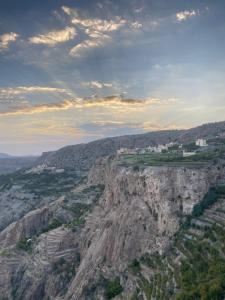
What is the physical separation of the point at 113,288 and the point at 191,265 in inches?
717

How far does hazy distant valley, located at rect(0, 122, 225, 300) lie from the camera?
2149 inches

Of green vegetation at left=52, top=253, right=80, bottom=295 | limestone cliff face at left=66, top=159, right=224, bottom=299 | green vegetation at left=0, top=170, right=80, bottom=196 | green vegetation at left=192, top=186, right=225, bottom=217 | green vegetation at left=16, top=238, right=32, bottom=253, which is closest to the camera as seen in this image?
green vegetation at left=192, top=186, right=225, bottom=217

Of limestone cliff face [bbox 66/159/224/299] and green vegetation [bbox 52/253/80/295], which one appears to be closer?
limestone cliff face [bbox 66/159/224/299]

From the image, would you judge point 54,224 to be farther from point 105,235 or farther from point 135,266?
point 135,266

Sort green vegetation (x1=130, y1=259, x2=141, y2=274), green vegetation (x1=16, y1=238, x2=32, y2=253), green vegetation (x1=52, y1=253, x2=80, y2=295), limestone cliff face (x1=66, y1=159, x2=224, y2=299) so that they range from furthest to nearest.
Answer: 1. green vegetation (x1=16, y1=238, x2=32, y2=253)
2. green vegetation (x1=52, y1=253, x2=80, y2=295)
3. limestone cliff face (x1=66, y1=159, x2=224, y2=299)
4. green vegetation (x1=130, y1=259, x2=141, y2=274)

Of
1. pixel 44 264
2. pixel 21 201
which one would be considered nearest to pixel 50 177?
pixel 21 201

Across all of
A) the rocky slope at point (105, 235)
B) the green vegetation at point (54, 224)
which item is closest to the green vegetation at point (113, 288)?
the rocky slope at point (105, 235)

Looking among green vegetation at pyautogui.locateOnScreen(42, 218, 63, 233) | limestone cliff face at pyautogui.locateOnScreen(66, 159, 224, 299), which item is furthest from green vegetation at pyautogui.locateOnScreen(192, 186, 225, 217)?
green vegetation at pyautogui.locateOnScreen(42, 218, 63, 233)

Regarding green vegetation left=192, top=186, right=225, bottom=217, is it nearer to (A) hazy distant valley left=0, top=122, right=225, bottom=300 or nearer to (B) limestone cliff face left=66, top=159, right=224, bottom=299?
(A) hazy distant valley left=0, top=122, right=225, bottom=300

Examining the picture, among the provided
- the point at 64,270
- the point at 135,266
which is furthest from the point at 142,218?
the point at 64,270

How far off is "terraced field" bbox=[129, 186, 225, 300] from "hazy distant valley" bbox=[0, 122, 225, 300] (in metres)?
0.15

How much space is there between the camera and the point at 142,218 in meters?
77.8

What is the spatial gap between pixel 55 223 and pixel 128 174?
30.8 m

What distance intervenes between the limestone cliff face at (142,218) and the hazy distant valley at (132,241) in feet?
0.66
